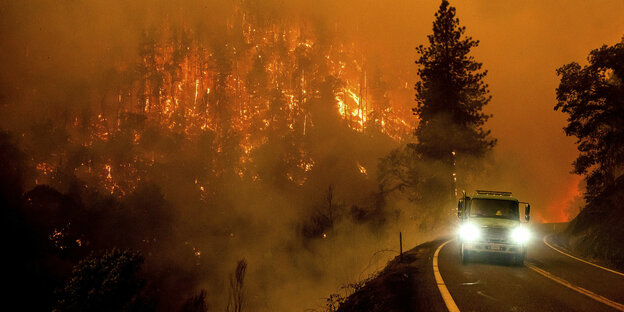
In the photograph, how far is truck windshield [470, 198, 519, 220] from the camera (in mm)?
13922

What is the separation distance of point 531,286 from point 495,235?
3540 mm

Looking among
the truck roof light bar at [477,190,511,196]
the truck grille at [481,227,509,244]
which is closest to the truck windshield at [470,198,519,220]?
the truck roof light bar at [477,190,511,196]

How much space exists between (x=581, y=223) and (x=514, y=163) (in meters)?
71.5

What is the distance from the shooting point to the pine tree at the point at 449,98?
36719 mm

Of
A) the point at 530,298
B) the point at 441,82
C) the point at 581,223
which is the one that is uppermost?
the point at 441,82

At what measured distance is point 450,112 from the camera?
36.9 meters

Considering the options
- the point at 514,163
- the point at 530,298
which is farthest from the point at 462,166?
the point at 514,163

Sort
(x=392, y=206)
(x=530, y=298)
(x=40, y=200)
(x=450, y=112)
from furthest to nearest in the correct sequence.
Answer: (x=40, y=200), (x=392, y=206), (x=450, y=112), (x=530, y=298)

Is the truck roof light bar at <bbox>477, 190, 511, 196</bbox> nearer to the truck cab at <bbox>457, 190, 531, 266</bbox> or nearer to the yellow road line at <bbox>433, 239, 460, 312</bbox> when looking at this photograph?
the truck cab at <bbox>457, 190, 531, 266</bbox>

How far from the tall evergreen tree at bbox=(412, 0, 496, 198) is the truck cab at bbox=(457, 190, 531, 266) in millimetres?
23144

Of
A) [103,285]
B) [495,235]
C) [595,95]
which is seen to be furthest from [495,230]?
[103,285]

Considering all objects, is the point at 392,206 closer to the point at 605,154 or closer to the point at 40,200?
the point at 605,154

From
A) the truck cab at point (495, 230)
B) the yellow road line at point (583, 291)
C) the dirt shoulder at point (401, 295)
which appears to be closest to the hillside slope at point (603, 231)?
the truck cab at point (495, 230)

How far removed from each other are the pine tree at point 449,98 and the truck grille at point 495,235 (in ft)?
80.5
